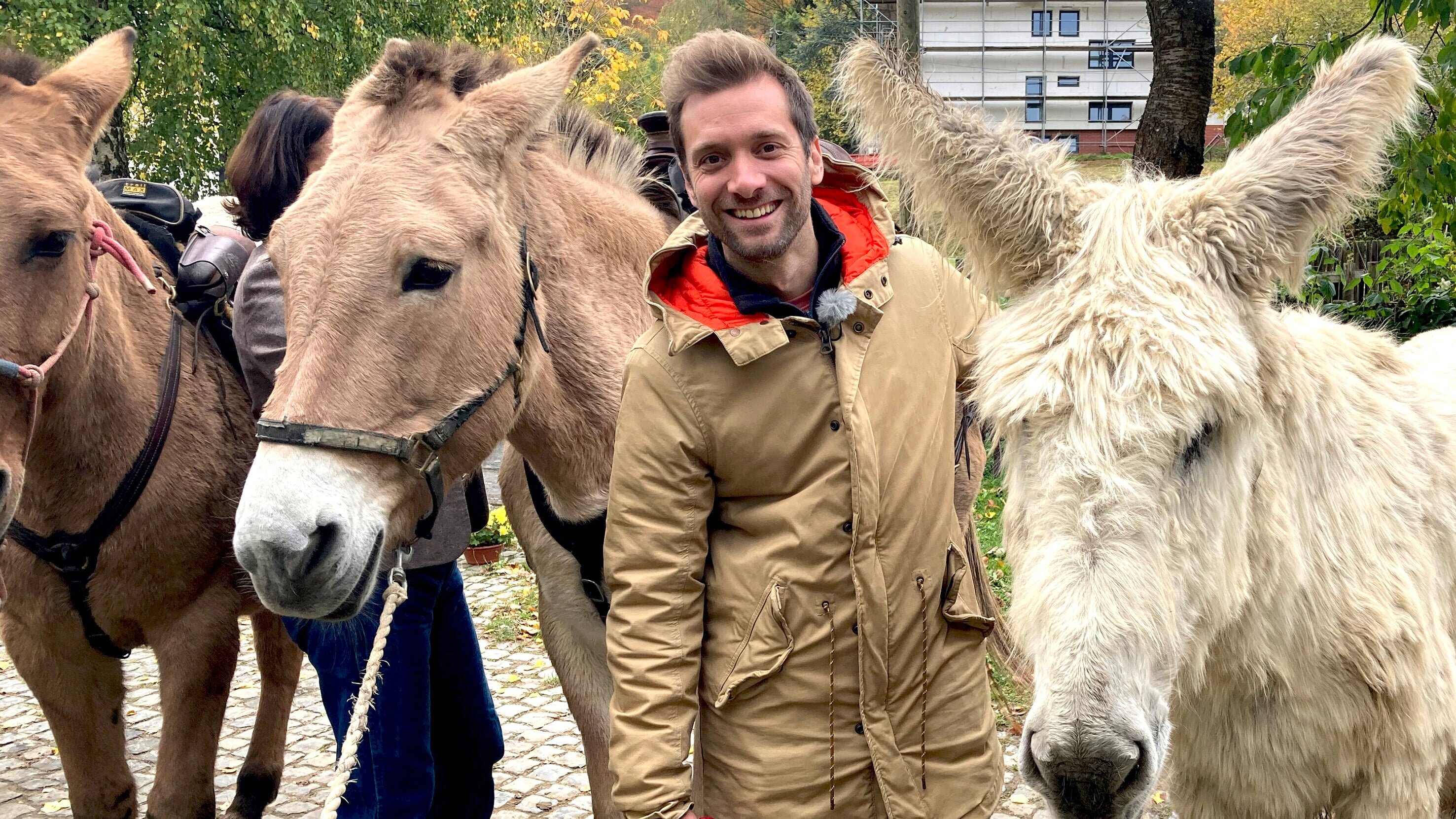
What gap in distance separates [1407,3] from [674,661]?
18.3 ft

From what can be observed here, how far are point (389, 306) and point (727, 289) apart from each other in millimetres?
726

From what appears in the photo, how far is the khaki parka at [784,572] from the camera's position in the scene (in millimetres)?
2014

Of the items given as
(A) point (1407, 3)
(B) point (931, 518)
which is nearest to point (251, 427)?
(B) point (931, 518)

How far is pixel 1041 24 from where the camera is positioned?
4597cm

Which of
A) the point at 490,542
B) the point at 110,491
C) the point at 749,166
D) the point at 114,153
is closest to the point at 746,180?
the point at 749,166

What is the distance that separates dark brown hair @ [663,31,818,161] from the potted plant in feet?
21.5

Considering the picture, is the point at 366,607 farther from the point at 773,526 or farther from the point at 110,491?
the point at 773,526

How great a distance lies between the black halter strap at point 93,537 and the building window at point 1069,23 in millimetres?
49056

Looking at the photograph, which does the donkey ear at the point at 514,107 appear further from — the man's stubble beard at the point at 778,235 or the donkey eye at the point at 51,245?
the donkey eye at the point at 51,245

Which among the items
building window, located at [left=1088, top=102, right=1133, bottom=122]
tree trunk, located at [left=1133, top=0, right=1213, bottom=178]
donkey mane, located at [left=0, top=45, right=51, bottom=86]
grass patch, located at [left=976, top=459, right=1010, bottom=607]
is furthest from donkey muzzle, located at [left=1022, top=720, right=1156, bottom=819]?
building window, located at [left=1088, top=102, right=1133, bottom=122]

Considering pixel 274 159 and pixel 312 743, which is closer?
pixel 274 159

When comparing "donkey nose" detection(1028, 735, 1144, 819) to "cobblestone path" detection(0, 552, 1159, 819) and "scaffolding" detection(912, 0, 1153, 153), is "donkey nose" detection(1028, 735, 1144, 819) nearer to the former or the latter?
"cobblestone path" detection(0, 552, 1159, 819)

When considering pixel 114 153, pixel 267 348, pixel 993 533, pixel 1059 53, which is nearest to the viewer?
pixel 267 348

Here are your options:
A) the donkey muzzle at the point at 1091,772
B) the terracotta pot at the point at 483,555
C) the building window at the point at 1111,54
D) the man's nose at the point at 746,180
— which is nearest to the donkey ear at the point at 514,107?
the man's nose at the point at 746,180
